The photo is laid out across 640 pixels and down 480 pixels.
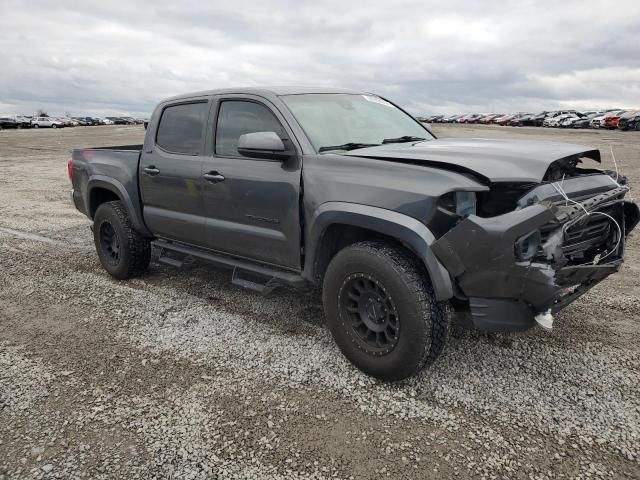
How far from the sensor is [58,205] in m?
9.59

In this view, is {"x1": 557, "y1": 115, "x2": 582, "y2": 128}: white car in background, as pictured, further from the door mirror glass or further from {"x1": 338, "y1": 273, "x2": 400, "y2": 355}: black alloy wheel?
{"x1": 338, "y1": 273, "x2": 400, "y2": 355}: black alloy wheel

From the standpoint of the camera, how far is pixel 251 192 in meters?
3.78

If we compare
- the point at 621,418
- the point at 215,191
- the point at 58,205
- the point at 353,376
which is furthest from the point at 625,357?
the point at 58,205

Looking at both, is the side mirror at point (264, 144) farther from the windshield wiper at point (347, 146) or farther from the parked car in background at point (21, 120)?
the parked car in background at point (21, 120)

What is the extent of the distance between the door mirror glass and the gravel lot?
141 centimetres

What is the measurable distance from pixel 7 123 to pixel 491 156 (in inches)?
2307

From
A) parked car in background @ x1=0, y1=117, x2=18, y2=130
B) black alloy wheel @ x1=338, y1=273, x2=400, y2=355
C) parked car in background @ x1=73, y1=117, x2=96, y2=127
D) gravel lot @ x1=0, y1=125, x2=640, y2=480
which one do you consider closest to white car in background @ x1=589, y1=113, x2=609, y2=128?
gravel lot @ x1=0, y1=125, x2=640, y2=480

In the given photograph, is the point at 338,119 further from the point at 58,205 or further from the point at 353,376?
the point at 58,205

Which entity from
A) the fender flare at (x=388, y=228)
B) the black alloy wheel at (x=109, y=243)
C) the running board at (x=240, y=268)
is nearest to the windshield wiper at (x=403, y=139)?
the fender flare at (x=388, y=228)

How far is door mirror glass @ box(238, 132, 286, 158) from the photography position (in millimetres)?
3426

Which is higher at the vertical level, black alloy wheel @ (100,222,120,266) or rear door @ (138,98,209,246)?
rear door @ (138,98,209,246)

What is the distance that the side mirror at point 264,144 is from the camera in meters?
3.43

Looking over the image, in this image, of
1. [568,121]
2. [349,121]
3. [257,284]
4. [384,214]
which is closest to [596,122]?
[568,121]

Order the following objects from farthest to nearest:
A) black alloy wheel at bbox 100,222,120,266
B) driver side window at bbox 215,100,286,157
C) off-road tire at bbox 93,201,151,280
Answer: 1. black alloy wheel at bbox 100,222,120,266
2. off-road tire at bbox 93,201,151,280
3. driver side window at bbox 215,100,286,157
